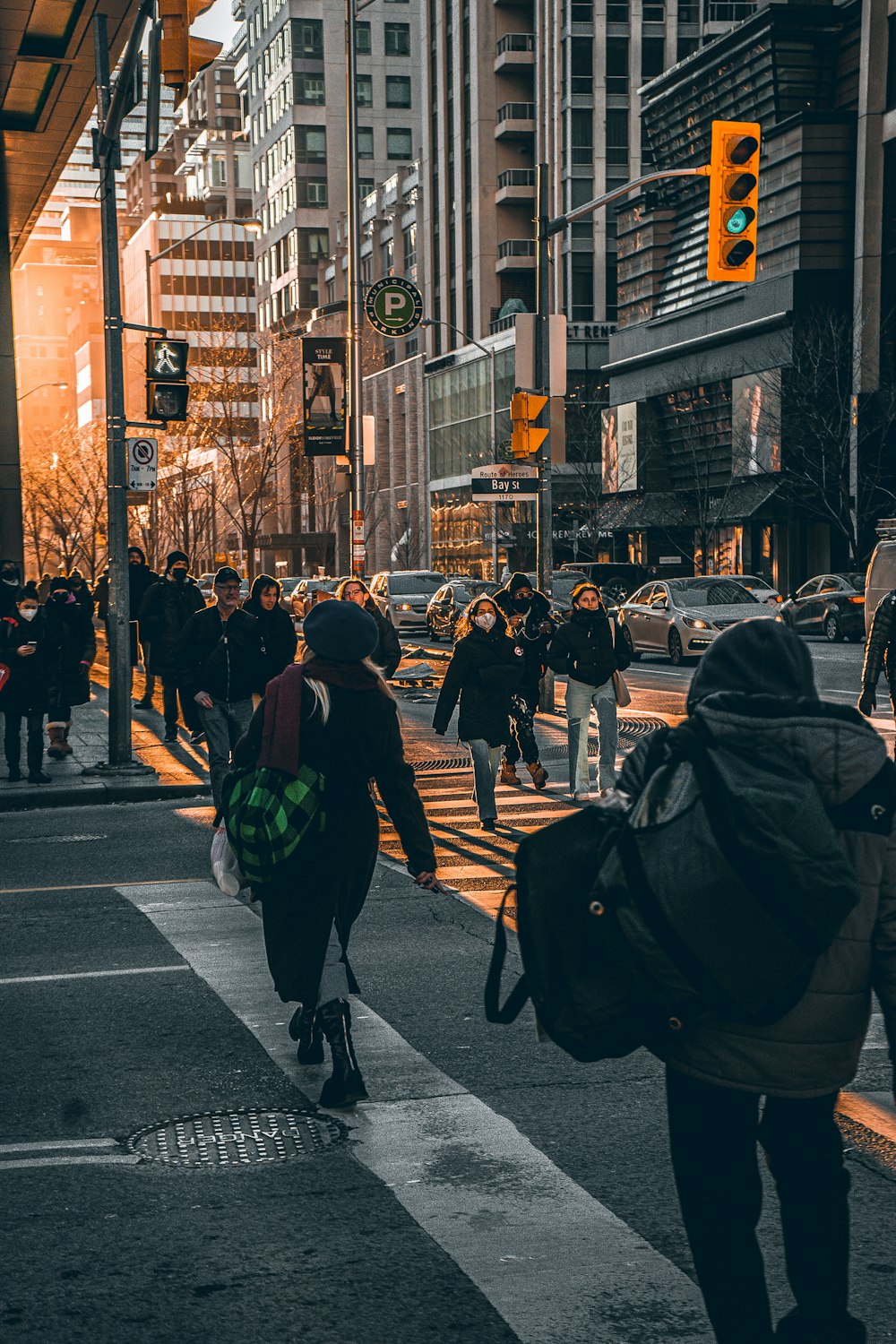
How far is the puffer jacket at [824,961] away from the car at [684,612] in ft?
83.1

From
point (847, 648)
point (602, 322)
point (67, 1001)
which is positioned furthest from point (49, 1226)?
point (602, 322)

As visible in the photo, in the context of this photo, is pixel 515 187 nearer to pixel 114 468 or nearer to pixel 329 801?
pixel 114 468

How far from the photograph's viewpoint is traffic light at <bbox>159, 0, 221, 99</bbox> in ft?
32.5

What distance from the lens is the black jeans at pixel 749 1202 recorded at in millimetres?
3045

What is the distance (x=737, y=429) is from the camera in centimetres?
5000

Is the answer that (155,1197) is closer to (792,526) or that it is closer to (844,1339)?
(844,1339)

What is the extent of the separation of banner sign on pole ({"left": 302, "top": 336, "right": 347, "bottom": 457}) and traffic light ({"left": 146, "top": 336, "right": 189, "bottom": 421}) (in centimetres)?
1034

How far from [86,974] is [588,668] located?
6.12 meters

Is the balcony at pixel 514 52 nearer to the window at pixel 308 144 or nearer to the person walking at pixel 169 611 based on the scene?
the window at pixel 308 144

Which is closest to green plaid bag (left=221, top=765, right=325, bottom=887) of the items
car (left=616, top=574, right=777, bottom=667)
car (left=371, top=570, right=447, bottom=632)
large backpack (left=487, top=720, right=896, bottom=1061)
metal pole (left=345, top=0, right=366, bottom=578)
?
large backpack (left=487, top=720, right=896, bottom=1061)

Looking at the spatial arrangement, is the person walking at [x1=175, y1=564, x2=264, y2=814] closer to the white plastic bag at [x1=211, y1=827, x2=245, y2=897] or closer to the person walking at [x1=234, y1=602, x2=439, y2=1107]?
the white plastic bag at [x1=211, y1=827, x2=245, y2=897]

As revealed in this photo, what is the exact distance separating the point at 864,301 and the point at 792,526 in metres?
7.39

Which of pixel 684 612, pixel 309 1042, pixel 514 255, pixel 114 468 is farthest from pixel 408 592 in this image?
pixel 309 1042

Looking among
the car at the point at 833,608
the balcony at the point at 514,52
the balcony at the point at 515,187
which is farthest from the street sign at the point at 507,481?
the balcony at the point at 514,52
